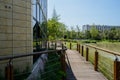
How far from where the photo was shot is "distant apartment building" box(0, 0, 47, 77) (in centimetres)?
838

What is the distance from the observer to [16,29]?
9070mm

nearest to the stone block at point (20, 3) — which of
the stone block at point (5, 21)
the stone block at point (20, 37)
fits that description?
the stone block at point (5, 21)

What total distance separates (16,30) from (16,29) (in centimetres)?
4

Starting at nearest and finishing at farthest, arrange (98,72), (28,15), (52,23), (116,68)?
(116,68) < (28,15) < (98,72) < (52,23)

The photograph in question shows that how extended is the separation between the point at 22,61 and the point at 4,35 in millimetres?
1378

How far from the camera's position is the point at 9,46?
8.69 m

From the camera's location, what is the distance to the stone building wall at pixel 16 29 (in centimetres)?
841

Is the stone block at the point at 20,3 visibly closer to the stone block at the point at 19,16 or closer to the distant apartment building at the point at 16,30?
the distant apartment building at the point at 16,30

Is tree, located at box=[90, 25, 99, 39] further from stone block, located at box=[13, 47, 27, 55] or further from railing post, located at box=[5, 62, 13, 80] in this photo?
railing post, located at box=[5, 62, 13, 80]

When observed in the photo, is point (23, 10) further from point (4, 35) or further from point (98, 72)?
point (98, 72)

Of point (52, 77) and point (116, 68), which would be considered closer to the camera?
point (116, 68)

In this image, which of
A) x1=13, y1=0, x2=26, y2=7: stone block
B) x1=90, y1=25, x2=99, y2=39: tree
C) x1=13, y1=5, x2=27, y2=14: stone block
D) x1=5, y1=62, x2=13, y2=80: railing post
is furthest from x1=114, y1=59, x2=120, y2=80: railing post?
x1=90, y1=25, x2=99, y2=39: tree

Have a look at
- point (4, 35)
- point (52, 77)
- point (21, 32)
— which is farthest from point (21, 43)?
point (52, 77)

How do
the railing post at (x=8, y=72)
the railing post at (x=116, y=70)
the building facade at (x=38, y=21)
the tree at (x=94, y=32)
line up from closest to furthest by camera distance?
1. the railing post at (x=8, y=72)
2. the railing post at (x=116, y=70)
3. the building facade at (x=38, y=21)
4. the tree at (x=94, y=32)
